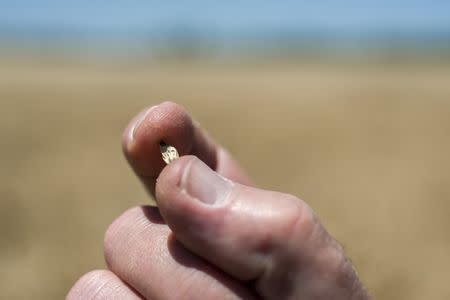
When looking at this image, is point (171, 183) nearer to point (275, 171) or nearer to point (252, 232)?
point (252, 232)

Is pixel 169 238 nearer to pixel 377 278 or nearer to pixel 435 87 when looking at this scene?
pixel 377 278

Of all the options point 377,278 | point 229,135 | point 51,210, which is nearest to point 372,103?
point 229,135

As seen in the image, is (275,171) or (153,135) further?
(275,171)

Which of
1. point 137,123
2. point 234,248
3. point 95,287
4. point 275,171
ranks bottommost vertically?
point 275,171

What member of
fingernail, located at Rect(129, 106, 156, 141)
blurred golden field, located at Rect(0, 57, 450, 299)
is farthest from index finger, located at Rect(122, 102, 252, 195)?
blurred golden field, located at Rect(0, 57, 450, 299)

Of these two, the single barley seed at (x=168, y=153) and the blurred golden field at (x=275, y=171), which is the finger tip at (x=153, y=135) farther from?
the blurred golden field at (x=275, y=171)

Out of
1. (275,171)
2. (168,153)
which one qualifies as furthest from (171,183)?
(275,171)

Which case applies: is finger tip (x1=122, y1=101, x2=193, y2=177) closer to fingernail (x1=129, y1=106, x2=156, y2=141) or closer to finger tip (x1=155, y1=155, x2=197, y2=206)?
fingernail (x1=129, y1=106, x2=156, y2=141)
